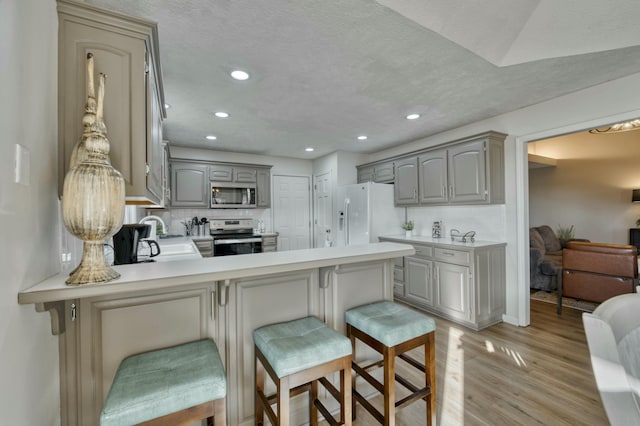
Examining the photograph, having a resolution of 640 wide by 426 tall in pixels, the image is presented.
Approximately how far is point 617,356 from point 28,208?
83.9 inches

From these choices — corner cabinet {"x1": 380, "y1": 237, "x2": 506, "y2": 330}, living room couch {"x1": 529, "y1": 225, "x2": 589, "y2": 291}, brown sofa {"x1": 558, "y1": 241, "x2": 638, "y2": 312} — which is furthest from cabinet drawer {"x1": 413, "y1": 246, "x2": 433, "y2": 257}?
living room couch {"x1": 529, "y1": 225, "x2": 589, "y2": 291}

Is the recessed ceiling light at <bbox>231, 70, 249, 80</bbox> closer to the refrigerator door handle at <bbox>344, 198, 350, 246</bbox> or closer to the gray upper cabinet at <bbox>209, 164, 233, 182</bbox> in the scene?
the gray upper cabinet at <bbox>209, 164, 233, 182</bbox>

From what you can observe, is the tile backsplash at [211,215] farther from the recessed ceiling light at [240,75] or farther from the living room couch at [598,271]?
the living room couch at [598,271]

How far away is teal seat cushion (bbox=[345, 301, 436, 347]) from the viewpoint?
4.69 feet

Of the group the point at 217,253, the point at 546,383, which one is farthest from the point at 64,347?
the point at 217,253

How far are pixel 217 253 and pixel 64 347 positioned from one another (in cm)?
346

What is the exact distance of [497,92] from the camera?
8.73 ft

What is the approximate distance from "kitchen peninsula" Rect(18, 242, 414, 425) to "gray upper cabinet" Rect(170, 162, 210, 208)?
3514 mm

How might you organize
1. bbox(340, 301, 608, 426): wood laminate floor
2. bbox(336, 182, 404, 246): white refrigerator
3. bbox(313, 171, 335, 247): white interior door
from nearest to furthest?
1. bbox(340, 301, 608, 426): wood laminate floor
2. bbox(336, 182, 404, 246): white refrigerator
3. bbox(313, 171, 335, 247): white interior door

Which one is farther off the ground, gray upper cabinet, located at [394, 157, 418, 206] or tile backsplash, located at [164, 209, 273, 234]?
gray upper cabinet, located at [394, 157, 418, 206]

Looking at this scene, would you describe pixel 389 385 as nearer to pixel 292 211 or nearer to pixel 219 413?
pixel 219 413

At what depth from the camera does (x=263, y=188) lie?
5152mm

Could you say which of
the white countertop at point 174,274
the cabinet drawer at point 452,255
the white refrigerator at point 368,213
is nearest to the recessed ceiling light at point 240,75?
the white countertop at point 174,274

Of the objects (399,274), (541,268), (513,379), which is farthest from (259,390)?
(541,268)
